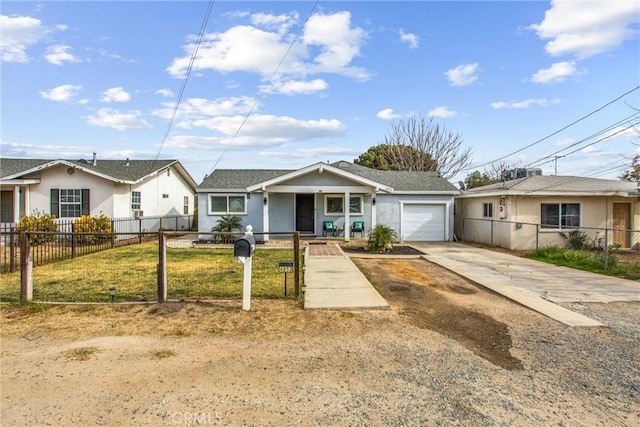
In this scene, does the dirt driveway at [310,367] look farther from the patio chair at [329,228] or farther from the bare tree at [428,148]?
the bare tree at [428,148]

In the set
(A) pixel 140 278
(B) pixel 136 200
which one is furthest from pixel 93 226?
(A) pixel 140 278

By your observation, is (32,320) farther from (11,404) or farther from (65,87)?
(65,87)

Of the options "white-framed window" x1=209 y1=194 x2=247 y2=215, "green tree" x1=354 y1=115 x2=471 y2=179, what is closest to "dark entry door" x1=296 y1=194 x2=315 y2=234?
"white-framed window" x1=209 y1=194 x2=247 y2=215

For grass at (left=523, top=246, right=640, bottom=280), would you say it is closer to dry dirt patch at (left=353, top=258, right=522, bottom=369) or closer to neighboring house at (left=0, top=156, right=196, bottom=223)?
dry dirt patch at (left=353, top=258, right=522, bottom=369)

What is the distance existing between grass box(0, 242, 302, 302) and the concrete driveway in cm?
491

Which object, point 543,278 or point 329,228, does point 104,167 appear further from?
point 543,278

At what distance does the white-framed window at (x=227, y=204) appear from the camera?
17703 mm

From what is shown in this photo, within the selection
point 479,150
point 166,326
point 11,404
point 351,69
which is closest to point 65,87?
point 351,69

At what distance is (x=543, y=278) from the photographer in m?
8.97

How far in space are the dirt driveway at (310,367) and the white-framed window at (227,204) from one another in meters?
12.1

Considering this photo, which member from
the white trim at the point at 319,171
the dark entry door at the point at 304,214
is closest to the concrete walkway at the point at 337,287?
the white trim at the point at 319,171

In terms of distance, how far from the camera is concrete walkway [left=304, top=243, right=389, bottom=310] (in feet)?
19.6

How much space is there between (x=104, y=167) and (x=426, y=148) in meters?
27.6

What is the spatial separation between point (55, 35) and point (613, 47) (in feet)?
63.9
